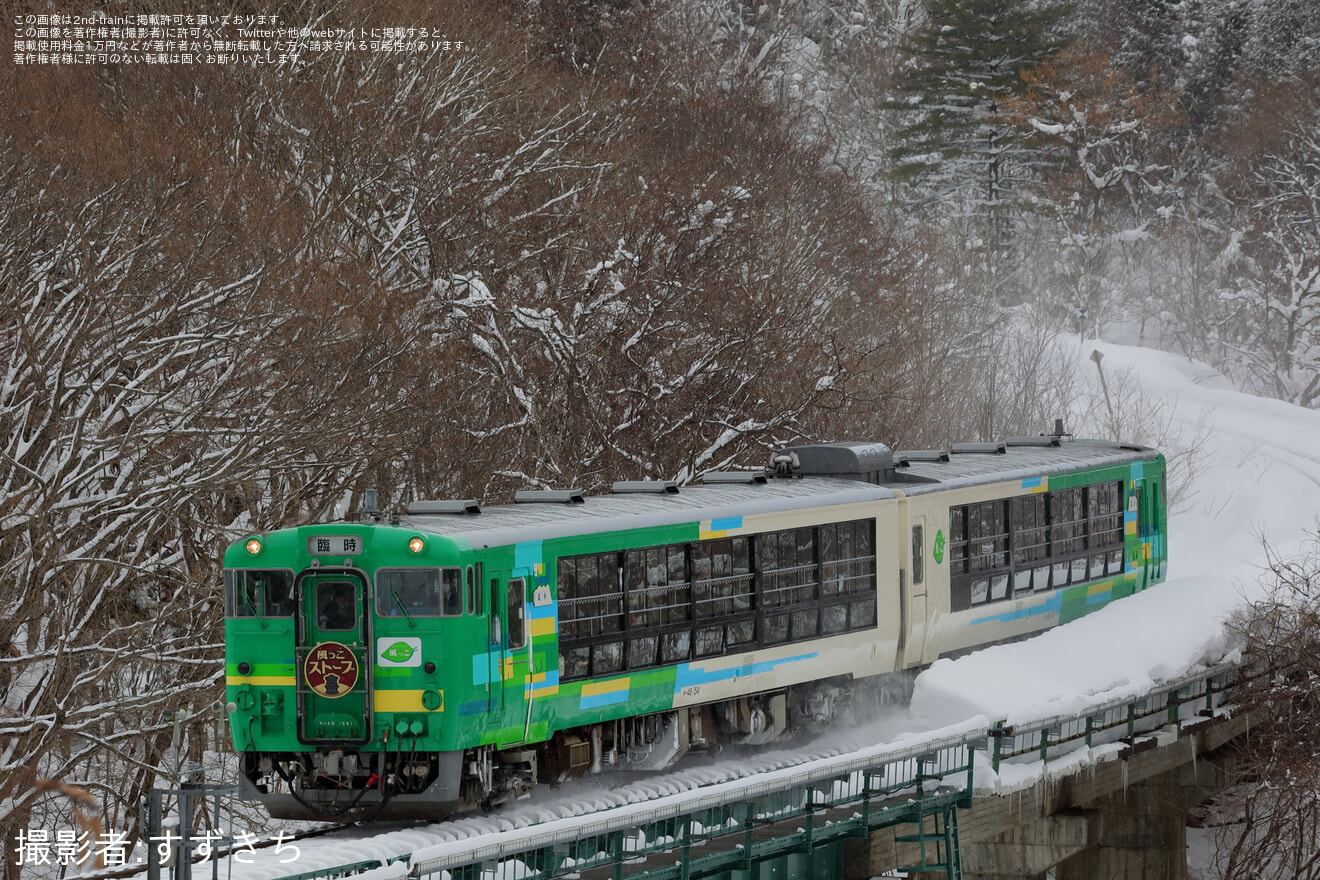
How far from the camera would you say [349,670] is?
14305 millimetres

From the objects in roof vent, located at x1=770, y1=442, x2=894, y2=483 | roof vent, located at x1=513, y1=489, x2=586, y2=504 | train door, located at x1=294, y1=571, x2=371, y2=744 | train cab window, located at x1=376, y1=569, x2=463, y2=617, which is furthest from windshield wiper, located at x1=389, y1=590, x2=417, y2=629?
roof vent, located at x1=770, y1=442, x2=894, y2=483

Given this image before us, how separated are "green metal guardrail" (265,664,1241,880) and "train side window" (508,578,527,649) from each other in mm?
1843

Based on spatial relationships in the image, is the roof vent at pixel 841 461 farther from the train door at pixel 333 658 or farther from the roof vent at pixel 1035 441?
the train door at pixel 333 658

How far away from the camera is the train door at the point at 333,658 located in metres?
14.3

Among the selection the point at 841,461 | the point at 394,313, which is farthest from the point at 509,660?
the point at 394,313

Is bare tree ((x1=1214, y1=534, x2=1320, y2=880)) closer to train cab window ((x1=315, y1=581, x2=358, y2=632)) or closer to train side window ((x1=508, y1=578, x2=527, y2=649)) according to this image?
train side window ((x1=508, y1=578, x2=527, y2=649))

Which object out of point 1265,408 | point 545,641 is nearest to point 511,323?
point 545,641

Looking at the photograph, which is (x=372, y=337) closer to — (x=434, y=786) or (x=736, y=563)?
(x=736, y=563)

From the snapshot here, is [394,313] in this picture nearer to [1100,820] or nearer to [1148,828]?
[1100,820]

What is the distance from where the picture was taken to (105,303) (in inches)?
848

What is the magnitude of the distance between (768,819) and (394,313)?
45.5ft

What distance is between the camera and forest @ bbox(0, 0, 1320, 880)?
21.2 m

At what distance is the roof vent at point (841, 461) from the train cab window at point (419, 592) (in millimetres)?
7250

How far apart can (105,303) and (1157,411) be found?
36.6 metres
